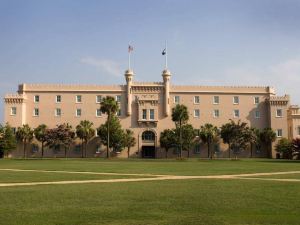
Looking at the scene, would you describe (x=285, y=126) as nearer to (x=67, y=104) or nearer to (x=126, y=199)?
(x=67, y=104)

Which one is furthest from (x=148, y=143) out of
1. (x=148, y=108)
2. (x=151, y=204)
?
(x=151, y=204)

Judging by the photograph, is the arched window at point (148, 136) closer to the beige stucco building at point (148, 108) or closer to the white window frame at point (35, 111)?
the beige stucco building at point (148, 108)

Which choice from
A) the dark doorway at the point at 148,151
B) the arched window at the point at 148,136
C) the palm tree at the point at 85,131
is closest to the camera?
the palm tree at the point at 85,131

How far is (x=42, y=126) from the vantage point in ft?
278

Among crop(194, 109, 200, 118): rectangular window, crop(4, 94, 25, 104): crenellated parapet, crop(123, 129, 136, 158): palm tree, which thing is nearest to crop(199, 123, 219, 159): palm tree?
crop(194, 109, 200, 118): rectangular window

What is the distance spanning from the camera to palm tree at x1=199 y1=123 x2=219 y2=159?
84062 mm

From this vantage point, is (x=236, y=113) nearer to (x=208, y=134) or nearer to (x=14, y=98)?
(x=208, y=134)

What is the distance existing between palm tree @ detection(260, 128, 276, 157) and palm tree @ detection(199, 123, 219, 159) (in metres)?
9.35

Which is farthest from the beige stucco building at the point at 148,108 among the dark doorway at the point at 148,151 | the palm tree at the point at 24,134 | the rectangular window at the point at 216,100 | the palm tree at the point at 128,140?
the palm tree at the point at 24,134

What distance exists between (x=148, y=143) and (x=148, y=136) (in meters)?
1.50

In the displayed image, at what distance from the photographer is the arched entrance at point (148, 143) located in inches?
3450

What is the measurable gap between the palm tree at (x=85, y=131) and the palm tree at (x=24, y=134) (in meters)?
9.71

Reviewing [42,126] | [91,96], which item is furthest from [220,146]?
[42,126]

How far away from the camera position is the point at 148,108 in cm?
8869
